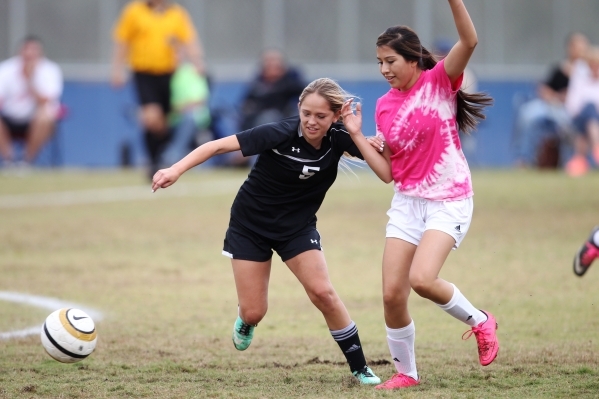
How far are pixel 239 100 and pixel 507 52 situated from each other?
7.02m

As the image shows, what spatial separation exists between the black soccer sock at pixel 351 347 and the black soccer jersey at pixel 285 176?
24.2 inches

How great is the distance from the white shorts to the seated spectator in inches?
489

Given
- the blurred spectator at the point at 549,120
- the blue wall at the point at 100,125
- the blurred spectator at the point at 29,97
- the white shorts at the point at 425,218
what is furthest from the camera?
the blue wall at the point at 100,125

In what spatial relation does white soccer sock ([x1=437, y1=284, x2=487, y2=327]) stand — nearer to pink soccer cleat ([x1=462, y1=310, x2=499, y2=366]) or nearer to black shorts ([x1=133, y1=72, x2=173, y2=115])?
pink soccer cleat ([x1=462, y1=310, x2=499, y2=366])

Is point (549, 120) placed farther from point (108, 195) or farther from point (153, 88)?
point (108, 195)

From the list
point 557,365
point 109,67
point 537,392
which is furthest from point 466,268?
point 109,67

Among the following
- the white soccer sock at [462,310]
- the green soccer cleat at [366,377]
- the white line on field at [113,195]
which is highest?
the white soccer sock at [462,310]

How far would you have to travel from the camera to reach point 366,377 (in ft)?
16.9

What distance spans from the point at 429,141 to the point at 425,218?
41 cm

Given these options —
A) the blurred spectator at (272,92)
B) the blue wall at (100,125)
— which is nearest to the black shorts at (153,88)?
the blurred spectator at (272,92)

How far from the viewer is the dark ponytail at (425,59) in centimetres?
518

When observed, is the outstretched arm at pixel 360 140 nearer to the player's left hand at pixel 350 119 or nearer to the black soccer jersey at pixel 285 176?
the player's left hand at pixel 350 119

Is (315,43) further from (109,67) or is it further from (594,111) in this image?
(594,111)

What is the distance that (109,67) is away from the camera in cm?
2103
